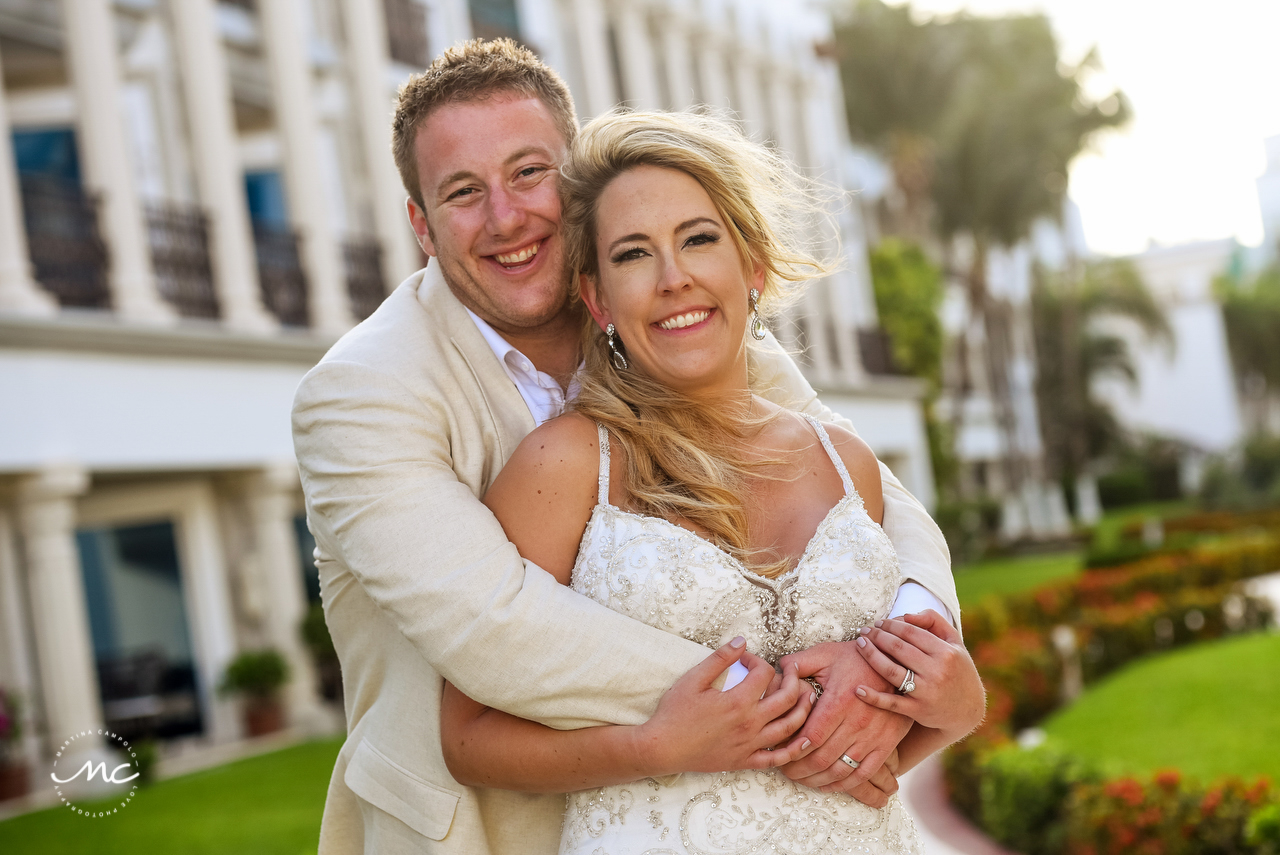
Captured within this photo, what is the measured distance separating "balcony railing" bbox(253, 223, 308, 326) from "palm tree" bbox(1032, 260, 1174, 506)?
38.8m

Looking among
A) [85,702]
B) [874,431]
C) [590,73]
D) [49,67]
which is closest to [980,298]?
[874,431]

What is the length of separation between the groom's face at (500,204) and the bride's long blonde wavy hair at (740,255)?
0.28ft

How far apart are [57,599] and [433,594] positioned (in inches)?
392

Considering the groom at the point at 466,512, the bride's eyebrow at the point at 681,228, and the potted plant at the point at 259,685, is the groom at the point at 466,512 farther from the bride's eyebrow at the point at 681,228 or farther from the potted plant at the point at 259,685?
the potted plant at the point at 259,685

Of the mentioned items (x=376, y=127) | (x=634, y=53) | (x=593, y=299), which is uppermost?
(x=634, y=53)

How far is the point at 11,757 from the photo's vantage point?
11.1 m

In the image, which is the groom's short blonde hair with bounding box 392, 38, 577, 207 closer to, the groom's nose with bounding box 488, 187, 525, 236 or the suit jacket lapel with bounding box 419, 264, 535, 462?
the groom's nose with bounding box 488, 187, 525, 236

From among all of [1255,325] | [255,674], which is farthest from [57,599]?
[1255,325]

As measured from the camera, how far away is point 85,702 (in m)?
11.3

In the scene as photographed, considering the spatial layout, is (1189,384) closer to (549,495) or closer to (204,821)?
(204,821)

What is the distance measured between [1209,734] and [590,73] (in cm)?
1280

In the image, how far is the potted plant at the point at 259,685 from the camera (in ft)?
42.5

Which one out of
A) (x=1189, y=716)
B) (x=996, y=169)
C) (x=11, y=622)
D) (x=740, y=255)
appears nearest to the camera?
(x=740, y=255)

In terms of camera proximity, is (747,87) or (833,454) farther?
(747,87)
